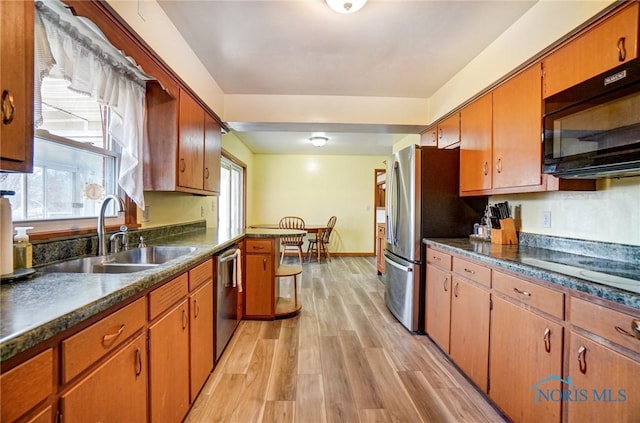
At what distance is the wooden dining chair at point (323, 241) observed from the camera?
19.8 ft

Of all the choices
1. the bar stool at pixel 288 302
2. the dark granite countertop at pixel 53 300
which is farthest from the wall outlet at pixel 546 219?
the dark granite countertop at pixel 53 300

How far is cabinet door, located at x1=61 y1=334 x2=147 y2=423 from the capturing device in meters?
0.77

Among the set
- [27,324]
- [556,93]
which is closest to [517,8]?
[556,93]

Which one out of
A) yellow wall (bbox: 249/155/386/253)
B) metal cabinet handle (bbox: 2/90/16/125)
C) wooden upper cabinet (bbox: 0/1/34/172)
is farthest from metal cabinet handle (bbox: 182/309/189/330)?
yellow wall (bbox: 249/155/386/253)

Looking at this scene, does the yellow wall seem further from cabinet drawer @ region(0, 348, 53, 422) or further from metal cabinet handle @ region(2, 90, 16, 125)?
cabinet drawer @ region(0, 348, 53, 422)

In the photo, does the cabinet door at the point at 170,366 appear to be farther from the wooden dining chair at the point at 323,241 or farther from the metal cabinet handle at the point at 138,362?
the wooden dining chair at the point at 323,241

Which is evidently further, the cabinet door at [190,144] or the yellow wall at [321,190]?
the yellow wall at [321,190]

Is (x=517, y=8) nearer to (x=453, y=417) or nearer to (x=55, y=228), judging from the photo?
(x=453, y=417)

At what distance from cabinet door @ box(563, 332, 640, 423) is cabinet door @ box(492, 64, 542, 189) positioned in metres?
1.01

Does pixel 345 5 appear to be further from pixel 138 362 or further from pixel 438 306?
pixel 438 306

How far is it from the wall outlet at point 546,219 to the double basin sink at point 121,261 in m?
2.42

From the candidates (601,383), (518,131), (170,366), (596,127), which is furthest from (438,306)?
(170,366)

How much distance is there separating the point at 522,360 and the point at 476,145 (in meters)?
1.60

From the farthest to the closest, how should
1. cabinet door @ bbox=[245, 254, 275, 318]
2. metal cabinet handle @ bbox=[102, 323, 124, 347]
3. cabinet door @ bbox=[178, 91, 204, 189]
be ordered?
cabinet door @ bbox=[245, 254, 275, 318] → cabinet door @ bbox=[178, 91, 204, 189] → metal cabinet handle @ bbox=[102, 323, 124, 347]
